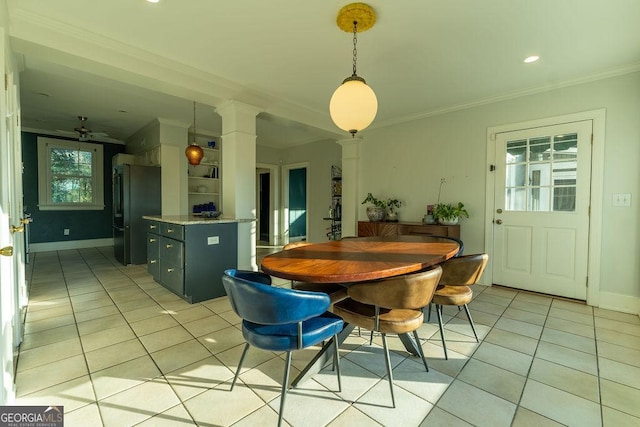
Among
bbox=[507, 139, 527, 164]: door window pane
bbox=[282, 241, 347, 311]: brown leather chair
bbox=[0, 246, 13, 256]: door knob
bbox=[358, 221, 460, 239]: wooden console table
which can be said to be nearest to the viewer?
bbox=[0, 246, 13, 256]: door knob

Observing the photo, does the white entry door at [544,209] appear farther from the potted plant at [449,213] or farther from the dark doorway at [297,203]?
the dark doorway at [297,203]

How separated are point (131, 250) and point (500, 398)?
511cm

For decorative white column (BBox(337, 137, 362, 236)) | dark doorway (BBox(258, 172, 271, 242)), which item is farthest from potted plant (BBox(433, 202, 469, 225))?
dark doorway (BBox(258, 172, 271, 242))

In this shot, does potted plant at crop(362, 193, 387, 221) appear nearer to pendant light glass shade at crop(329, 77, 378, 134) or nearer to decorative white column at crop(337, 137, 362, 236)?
decorative white column at crop(337, 137, 362, 236)

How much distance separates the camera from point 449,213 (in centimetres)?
380

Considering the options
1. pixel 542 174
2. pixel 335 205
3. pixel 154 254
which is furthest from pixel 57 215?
pixel 542 174

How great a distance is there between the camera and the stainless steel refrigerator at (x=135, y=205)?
15.0 feet

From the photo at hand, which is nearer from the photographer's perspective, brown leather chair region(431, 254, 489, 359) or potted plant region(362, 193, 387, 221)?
brown leather chair region(431, 254, 489, 359)

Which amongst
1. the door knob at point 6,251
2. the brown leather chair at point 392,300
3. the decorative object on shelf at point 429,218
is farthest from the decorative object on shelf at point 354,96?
the decorative object on shelf at point 429,218

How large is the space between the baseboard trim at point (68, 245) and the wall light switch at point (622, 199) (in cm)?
890

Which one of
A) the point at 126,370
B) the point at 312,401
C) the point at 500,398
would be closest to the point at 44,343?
the point at 126,370

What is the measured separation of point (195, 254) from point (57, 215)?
5176 mm

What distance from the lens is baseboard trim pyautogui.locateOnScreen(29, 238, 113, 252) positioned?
227 inches

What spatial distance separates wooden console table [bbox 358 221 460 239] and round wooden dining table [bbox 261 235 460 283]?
57.3 inches
